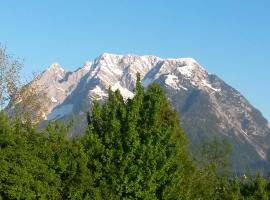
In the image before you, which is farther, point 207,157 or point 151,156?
point 207,157

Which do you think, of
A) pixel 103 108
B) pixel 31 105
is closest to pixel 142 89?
pixel 103 108

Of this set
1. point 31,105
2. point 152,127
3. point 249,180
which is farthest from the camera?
point 31,105

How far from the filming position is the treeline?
1399 inches

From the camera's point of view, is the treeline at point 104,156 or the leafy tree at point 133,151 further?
the leafy tree at point 133,151

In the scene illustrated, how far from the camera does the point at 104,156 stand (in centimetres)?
3984

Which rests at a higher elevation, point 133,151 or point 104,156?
point 133,151

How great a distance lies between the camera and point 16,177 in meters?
34.1

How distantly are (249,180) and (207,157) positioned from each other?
6944cm

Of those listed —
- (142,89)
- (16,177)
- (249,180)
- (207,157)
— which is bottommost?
(16,177)

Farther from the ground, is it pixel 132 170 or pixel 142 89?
pixel 142 89

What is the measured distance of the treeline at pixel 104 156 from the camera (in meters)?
35.5

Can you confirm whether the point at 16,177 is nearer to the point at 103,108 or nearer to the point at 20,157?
the point at 20,157

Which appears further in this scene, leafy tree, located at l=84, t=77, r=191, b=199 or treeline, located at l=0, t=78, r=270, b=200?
leafy tree, located at l=84, t=77, r=191, b=199

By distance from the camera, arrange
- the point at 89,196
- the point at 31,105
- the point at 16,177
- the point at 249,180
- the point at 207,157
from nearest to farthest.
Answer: the point at 16,177
the point at 89,196
the point at 249,180
the point at 31,105
the point at 207,157
